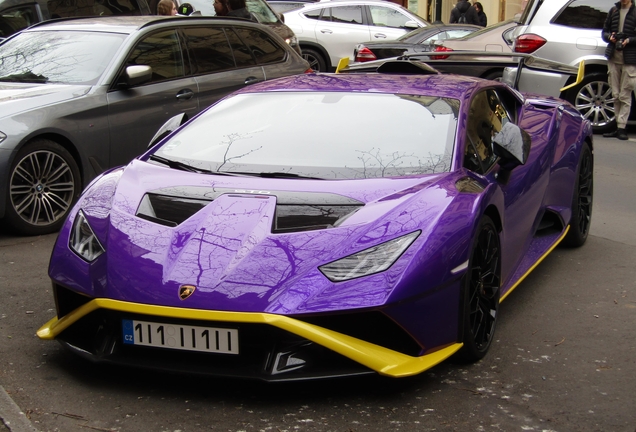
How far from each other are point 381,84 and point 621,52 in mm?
7283

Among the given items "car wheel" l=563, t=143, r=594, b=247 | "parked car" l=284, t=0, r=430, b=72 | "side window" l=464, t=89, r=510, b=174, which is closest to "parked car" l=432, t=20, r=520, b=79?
"parked car" l=284, t=0, r=430, b=72

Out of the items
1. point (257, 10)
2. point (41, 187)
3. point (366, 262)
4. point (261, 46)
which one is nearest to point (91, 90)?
point (41, 187)

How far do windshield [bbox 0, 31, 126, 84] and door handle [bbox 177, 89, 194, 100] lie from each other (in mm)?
680

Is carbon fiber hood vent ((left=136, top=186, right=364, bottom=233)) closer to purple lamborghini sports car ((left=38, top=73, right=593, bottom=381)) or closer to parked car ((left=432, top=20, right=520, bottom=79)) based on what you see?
purple lamborghini sports car ((left=38, top=73, right=593, bottom=381))

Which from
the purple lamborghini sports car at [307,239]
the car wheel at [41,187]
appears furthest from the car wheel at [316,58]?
the purple lamborghini sports car at [307,239]

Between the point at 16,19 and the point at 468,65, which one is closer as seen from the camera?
the point at 468,65

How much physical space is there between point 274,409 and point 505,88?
2.90 m

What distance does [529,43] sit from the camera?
12.4m

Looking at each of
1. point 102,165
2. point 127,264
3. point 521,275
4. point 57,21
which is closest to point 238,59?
point 57,21

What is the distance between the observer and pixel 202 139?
4.99m

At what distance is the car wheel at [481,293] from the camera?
4.12 meters

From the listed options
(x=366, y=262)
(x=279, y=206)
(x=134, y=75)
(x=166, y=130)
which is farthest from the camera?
(x=134, y=75)

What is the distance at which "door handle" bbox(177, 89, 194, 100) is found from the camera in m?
8.37

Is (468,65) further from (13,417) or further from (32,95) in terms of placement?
(13,417)
